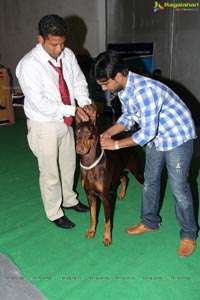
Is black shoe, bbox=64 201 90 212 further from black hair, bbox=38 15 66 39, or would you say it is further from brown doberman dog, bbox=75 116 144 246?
black hair, bbox=38 15 66 39

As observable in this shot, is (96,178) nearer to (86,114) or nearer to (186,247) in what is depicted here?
(86,114)

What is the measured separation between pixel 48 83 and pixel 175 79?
473 cm

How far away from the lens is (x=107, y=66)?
199 centimetres

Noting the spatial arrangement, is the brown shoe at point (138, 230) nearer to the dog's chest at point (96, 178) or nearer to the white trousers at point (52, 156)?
the dog's chest at point (96, 178)

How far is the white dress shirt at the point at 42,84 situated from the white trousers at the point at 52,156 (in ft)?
0.33

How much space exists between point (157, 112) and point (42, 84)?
105 centimetres

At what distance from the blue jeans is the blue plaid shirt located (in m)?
0.09

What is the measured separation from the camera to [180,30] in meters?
6.40

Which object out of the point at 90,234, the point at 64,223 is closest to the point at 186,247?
the point at 90,234

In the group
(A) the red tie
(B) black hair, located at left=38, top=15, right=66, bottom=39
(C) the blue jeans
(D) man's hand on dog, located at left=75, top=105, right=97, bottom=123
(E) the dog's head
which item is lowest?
(C) the blue jeans

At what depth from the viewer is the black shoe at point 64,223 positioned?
9.80 feet

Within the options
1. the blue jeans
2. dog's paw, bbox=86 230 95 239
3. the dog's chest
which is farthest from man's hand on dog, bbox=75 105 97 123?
dog's paw, bbox=86 230 95 239

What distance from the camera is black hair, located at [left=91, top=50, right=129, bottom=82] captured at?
199 cm

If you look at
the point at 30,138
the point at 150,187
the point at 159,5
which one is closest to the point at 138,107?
the point at 150,187
